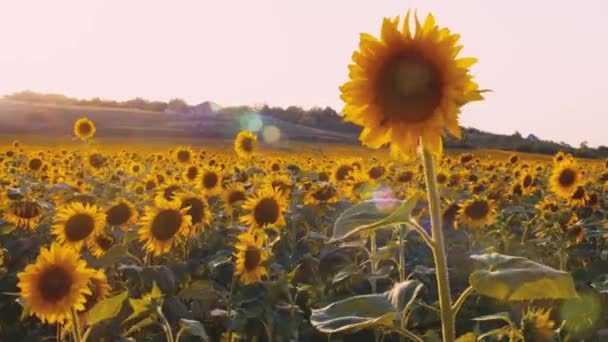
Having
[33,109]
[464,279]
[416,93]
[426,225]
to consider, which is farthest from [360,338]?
[33,109]

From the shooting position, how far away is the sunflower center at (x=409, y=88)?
2037mm

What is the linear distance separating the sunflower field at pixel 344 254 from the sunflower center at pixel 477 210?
12 mm

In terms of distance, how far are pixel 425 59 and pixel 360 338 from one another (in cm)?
327

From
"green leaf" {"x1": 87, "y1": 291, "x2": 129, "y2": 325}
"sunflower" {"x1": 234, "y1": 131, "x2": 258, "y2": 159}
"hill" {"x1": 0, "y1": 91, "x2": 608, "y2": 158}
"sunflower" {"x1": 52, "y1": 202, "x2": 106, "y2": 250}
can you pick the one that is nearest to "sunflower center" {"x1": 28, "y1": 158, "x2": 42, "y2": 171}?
"sunflower" {"x1": 234, "y1": 131, "x2": 258, "y2": 159}

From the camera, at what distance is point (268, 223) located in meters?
5.49

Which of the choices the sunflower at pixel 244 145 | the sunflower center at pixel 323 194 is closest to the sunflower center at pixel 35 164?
the sunflower at pixel 244 145

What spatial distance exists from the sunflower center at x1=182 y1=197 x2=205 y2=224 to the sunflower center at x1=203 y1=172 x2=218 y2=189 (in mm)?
1991

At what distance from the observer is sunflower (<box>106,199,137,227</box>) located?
18.9ft

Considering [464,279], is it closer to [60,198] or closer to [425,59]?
[425,59]

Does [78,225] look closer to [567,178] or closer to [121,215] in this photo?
[121,215]

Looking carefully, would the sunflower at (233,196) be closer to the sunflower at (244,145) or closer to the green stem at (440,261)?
the sunflower at (244,145)

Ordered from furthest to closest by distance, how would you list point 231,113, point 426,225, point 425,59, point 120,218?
point 231,113 < point 426,225 < point 120,218 < point 425,59

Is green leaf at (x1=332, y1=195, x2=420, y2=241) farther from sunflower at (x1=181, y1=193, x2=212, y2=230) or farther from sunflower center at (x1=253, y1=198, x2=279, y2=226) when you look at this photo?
sunflower at (x1=181, y1=193, x2=212, y2=230)

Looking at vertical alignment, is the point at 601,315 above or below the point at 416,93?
below
